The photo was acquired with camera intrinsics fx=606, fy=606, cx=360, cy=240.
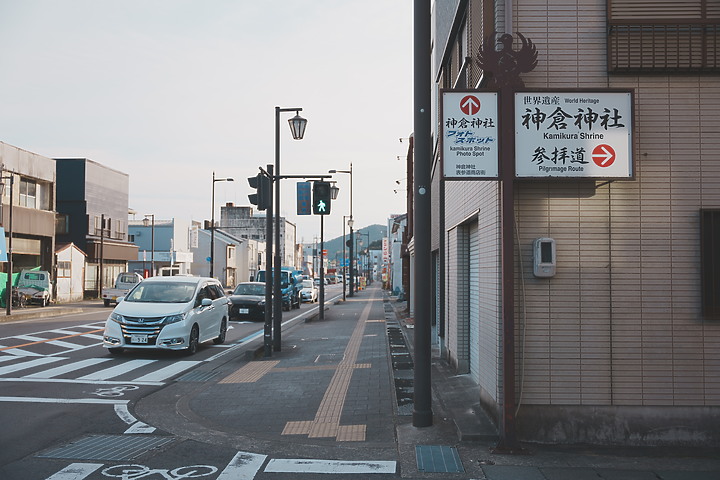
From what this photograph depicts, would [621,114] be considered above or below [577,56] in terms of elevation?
below

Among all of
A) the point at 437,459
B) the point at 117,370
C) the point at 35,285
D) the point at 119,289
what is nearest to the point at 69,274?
the point at 35,285

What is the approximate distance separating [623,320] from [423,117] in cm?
320

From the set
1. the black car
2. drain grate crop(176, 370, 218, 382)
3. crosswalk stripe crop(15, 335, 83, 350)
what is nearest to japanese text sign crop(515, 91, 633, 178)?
drain grate crop(176, 370, 218, 382)

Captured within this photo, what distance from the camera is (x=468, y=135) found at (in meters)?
6.43

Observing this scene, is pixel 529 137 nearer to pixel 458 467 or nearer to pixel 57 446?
pixel 458 467

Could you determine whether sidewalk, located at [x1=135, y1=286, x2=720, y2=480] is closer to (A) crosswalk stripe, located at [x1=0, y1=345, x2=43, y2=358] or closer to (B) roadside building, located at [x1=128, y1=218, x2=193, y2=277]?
(A) crosswalk stripe, located at [x1=0, y1=345, x2=43, y2=358]

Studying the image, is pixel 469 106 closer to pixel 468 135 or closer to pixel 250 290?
pixel 468 135

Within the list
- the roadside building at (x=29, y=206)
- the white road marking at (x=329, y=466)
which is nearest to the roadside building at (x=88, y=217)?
the roadside building at (x=29, y=206)

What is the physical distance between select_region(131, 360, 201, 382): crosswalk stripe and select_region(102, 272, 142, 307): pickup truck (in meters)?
20.8

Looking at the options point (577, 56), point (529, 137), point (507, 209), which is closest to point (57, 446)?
point (507, 209)

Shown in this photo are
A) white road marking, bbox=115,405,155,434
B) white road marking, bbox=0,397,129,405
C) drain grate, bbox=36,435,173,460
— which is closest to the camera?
drain grate, bbox=36,435,173,460

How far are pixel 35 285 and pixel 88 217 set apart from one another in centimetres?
1419

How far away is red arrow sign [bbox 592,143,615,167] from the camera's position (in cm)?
641

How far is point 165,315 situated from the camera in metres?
13.4
